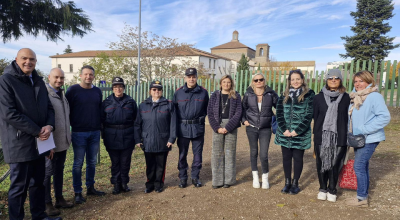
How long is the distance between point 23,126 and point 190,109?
233cm

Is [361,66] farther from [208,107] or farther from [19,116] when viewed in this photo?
[19,116]

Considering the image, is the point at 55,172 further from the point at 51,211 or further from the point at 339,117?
the point at 339,117

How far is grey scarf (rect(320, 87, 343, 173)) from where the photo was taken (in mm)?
3586

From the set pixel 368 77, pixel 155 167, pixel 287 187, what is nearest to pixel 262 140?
pixel 287 187

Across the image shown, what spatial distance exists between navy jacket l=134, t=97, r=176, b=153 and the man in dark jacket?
4.37 ft

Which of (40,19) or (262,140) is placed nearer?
(262,140)

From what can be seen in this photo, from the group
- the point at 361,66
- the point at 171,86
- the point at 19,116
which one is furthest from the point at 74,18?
the point at 361,66

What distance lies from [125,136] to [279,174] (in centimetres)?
310

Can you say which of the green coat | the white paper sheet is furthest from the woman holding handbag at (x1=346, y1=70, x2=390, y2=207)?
the white paper sheet

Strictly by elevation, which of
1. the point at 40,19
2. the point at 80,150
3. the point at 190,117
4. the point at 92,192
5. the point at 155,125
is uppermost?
the point at 40,19

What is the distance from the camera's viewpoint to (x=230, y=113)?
14.0ft

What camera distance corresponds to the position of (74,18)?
36.9 ft

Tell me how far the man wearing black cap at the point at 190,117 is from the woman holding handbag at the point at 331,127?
1791 millimetres

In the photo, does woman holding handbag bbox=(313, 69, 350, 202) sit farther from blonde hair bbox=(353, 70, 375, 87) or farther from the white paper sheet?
the white paper sheet
